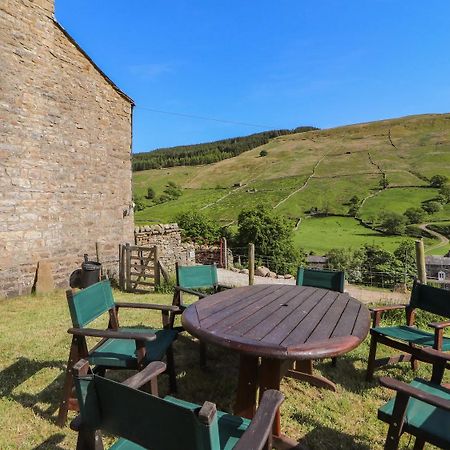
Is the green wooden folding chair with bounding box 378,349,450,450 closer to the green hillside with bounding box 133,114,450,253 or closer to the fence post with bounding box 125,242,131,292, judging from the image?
the fence post with bounding box 125,242,131,292

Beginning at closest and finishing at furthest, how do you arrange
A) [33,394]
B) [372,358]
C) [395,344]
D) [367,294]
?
[33,394] → [395,344] → [372,358] → [367,294]

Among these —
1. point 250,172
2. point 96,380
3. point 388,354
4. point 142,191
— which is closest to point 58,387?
point 96,380

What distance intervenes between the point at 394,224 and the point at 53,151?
31.8m

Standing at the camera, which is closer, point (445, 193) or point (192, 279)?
point (192, 279)

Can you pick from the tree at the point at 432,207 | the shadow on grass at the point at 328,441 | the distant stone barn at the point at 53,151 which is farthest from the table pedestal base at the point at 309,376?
the tree at the point at 432,207

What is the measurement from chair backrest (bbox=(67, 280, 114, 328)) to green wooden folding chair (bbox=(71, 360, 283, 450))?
1.20 metres

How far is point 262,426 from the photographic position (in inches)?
59.4

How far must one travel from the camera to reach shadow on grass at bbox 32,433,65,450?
2.57 meters

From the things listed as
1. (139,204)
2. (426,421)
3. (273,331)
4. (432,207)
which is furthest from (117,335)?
(139,204)

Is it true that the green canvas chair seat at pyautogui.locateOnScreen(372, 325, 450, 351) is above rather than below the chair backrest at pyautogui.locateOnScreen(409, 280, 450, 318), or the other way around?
below

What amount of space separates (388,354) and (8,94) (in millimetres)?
8700

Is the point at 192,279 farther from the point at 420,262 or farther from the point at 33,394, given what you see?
the point at 420,262

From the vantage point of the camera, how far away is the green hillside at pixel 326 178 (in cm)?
3919

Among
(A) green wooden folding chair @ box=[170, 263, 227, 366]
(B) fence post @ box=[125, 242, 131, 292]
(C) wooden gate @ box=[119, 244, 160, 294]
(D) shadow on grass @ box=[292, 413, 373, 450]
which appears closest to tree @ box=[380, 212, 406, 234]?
(C) wooden gate @ box=[119, 244, 160, 294]
